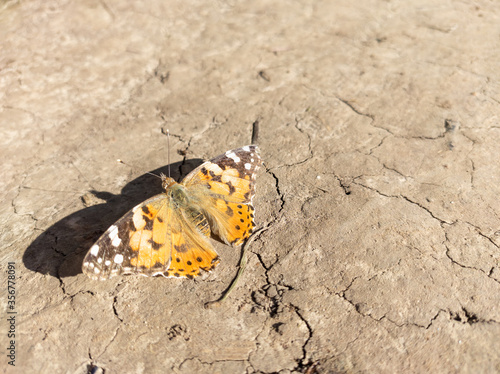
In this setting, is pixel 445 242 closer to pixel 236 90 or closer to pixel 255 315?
pixel 255 315

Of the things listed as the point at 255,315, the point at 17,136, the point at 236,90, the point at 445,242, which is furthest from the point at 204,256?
the point at 17,136

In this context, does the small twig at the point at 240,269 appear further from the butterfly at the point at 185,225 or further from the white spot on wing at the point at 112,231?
the white spot on wing at the point at 112,231

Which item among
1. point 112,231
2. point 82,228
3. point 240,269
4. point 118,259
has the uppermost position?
point 112,231

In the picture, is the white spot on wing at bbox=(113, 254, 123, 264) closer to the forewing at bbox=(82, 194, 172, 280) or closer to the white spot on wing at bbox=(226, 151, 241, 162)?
the forewing at bbox=(82, 194, 172, 280)

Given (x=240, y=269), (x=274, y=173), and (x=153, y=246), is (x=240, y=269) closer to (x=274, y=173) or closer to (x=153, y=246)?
(x=153, y=246)

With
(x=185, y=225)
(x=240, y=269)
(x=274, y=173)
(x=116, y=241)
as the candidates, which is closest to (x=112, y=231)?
(x=116, y=241)

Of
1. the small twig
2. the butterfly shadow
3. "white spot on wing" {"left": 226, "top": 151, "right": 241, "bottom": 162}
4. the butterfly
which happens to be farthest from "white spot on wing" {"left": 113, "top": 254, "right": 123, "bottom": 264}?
"white spot on wing" {"left": 226, "top": 151, "right": 241, "bottom": 162}
